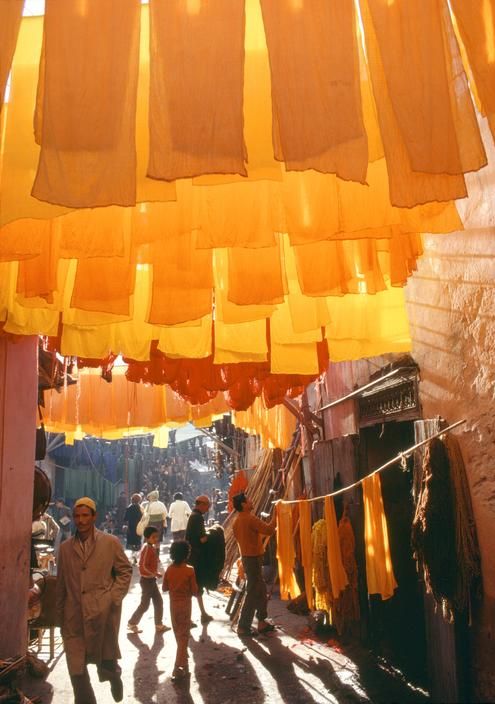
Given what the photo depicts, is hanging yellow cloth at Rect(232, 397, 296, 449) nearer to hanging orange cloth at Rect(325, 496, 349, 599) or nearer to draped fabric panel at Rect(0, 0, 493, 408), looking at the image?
hanging orange cloth at Rect(325, 496, 349, 599)

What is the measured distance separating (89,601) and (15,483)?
1305 mm

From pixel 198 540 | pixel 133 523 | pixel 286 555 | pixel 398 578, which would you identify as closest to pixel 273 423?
pixel 198 540

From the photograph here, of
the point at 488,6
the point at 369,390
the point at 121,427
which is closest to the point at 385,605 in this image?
the point at 369,390

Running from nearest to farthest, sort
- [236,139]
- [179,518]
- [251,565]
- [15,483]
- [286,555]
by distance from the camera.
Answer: [236,139]
[15,483]
[286,555]
[251,565]
[179,518]

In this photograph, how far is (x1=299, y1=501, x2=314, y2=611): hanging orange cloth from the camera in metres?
6.99

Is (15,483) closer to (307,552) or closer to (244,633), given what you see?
(307,552)

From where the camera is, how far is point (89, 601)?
16.6 feet

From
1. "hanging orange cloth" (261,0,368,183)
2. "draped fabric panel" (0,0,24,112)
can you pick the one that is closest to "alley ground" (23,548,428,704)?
"hanging orange cloth" (261,0,368,183)

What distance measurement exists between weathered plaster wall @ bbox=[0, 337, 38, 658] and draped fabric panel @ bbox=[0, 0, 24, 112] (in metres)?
3.67

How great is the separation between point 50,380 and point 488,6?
6239 millimetres

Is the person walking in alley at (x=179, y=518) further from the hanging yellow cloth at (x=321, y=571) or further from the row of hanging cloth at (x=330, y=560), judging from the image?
the hanging yellow cloth at (x=321, y=571)

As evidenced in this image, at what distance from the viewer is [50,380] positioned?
23.9ft

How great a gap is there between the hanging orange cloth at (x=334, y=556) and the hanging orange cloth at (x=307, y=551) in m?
0.47

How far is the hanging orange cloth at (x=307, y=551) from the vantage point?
699 cm
